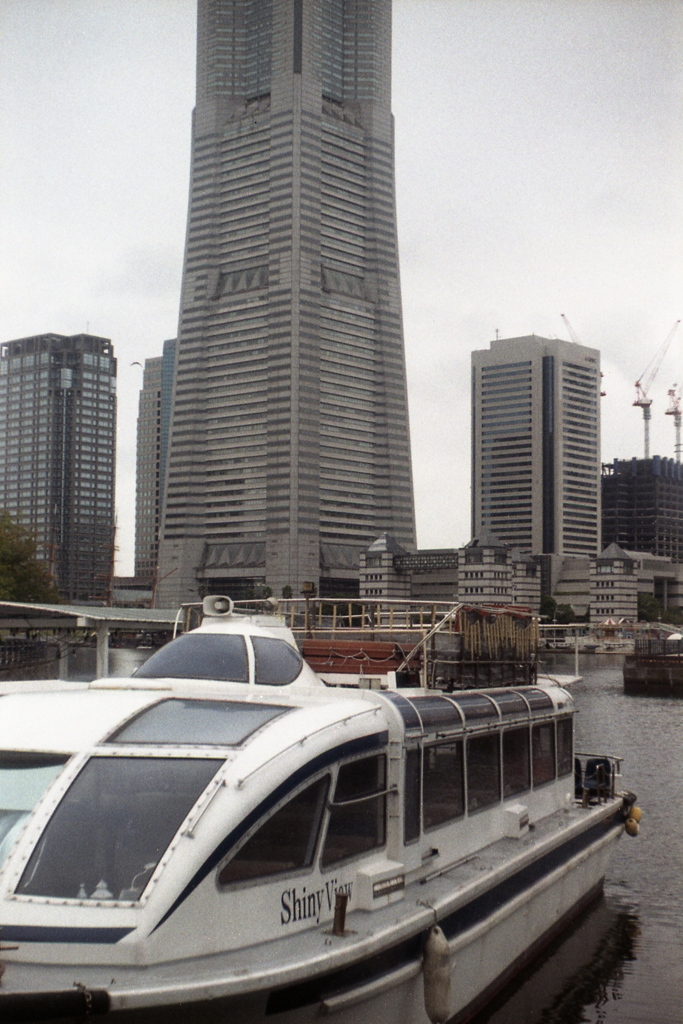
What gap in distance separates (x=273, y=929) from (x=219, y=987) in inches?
40.9

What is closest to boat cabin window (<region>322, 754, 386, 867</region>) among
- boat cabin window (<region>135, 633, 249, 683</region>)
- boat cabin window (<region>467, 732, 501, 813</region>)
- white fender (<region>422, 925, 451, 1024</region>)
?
white fender (<region>422, 925, 451, 1024</region>)

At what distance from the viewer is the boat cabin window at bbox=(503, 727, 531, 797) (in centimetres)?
1503

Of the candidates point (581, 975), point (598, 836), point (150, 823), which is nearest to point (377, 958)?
point (150, 823)

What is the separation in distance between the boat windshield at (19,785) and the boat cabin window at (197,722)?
0.60 metres

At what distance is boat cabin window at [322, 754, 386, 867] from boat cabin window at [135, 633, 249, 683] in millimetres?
2103

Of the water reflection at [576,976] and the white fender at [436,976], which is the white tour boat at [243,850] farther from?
the water reflection at [576,976]

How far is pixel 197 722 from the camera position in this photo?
32.7 ft

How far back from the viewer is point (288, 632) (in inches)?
543

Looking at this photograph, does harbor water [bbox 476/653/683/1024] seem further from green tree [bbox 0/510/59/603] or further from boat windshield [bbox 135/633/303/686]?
green tree [bbox 0/510/59/603]

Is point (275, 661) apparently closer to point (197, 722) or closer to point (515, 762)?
point (197, 722)

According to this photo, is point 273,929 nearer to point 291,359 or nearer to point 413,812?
point 413,812

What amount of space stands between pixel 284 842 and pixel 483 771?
209 inches

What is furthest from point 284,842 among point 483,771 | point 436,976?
point 483,771

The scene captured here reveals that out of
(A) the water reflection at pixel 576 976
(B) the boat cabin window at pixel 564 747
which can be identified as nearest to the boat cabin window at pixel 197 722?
(A) the water reflection at pixel 576 976
